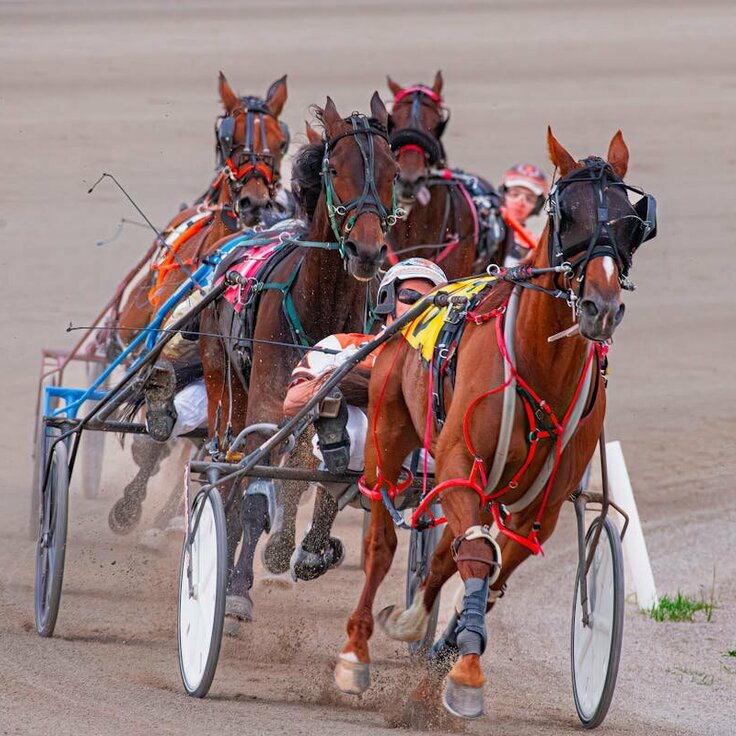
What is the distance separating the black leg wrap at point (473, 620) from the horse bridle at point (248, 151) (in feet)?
10.4

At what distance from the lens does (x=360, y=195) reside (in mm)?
5648

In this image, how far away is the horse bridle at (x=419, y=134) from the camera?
27.5ft

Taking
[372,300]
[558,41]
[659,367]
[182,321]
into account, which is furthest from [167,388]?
[558,41]

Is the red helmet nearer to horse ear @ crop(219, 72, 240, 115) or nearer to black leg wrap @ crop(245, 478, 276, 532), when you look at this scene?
horse ear @ crop(219, 72, 240, 115)

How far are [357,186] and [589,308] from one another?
1563mm

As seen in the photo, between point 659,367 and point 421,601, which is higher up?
point 659,367

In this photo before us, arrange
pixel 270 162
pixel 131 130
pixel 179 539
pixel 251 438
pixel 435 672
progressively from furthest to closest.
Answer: pixel 131 130 → pixel 179 539 → pixel 270 162 → pixel 251 438 → pixel 435 672

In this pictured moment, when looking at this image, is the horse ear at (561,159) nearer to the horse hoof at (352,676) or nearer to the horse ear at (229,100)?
the horse hoof at (352,676)

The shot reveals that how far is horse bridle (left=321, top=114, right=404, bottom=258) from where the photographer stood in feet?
18.4

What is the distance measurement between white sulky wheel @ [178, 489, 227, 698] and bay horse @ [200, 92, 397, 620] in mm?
474

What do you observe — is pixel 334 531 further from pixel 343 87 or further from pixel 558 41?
pixel 558 41

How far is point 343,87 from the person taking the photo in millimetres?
19484

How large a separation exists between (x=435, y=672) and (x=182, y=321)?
179cm

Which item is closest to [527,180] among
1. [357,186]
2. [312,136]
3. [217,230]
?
[217,230]
